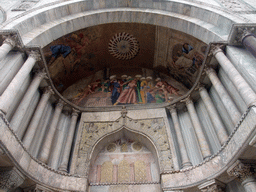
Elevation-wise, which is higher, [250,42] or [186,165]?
[250,42]

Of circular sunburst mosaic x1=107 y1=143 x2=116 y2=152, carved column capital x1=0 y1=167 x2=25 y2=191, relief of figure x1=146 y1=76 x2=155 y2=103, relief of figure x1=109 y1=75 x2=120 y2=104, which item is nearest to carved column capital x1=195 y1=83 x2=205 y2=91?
relief of figure x1=146 y1=76 x2=155 y2=103

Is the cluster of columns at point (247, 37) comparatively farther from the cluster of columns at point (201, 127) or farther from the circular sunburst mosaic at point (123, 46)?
the circular sunburst mosaic at point (123, 46)

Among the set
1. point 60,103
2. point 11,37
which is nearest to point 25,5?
point 11,37

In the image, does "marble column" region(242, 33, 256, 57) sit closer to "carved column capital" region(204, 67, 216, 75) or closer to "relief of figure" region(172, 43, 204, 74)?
"carved column capital" region(204, 67, 216, 75)

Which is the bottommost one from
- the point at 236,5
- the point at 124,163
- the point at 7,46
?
the point at 124,163

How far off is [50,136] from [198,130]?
4875mm

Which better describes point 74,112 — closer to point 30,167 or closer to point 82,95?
point 82,95

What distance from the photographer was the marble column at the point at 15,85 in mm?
4325

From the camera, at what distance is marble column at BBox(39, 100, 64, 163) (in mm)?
5914

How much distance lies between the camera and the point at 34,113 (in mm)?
6230

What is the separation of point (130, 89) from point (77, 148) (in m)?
3.72

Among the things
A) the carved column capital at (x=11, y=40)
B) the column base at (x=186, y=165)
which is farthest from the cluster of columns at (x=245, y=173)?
the carved column capital at (x=11, y=40)

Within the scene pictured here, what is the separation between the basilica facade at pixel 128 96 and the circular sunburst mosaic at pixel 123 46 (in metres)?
0.05

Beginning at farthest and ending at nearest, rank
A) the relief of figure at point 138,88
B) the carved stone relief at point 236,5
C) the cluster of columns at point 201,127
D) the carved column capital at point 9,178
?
the relief of figure at point 138,88 < the carved stone relief at point 236,5 < the cluster of columns at point 201,127 < the carved column capital at point 9,178
